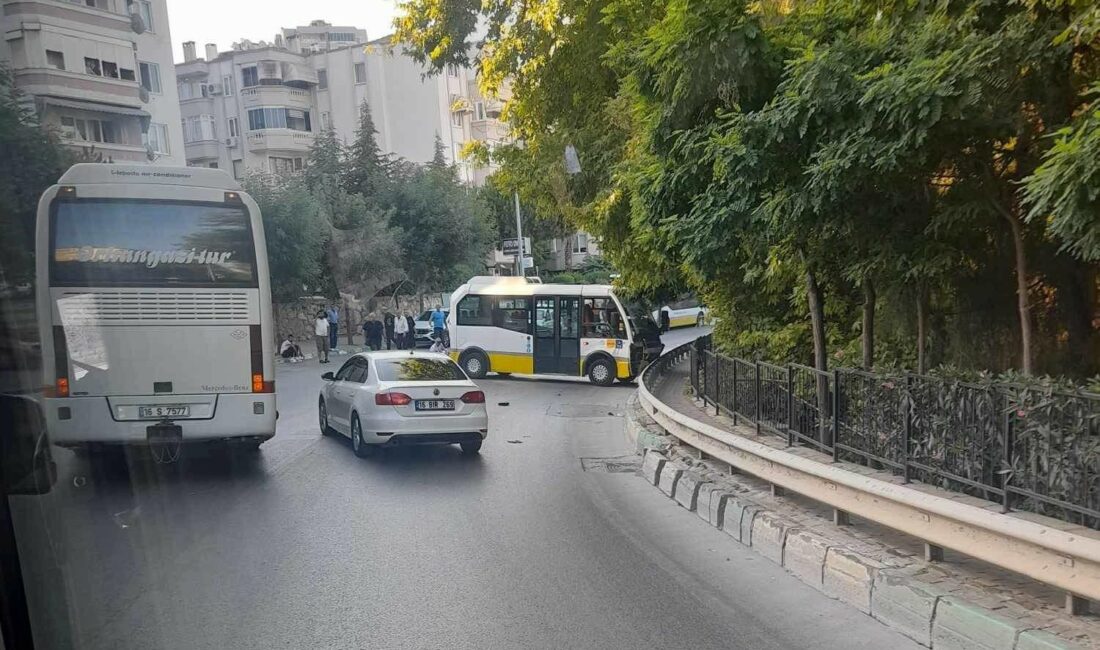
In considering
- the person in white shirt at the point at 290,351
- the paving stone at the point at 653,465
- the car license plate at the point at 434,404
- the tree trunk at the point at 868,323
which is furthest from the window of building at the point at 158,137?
the tree trunk at the point at 868,323

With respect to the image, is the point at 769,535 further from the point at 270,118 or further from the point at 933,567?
the point at 270,118

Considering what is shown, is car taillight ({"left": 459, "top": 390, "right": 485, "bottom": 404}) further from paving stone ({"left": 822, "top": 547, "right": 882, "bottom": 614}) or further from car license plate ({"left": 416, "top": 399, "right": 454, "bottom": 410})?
paving stone ({"left": 822, "top": 547, "right": 882, "bottom": 614})

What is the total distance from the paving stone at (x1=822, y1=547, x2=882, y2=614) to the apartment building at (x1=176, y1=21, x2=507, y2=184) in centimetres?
3803

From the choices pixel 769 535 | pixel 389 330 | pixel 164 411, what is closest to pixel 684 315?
pixel 389 330

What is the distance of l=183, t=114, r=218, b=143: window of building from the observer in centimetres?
4549

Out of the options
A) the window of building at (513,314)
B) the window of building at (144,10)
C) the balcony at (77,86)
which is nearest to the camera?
the balcony at (77,86)

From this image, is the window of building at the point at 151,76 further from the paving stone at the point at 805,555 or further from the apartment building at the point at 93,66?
the paving stone at the point at 805,555

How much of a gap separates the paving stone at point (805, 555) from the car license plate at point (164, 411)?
659 centimetres

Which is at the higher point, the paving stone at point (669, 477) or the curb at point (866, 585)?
the curb at point (866, 585)

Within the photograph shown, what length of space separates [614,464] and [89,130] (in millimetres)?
13675

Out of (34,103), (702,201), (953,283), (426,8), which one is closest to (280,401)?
(34,103)

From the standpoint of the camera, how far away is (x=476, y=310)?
2353cm

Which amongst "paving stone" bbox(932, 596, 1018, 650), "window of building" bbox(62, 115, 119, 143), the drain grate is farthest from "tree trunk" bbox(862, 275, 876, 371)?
"window of building" bbox(62, 115, 119, 143)

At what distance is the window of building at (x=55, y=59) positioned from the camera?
11562mm
